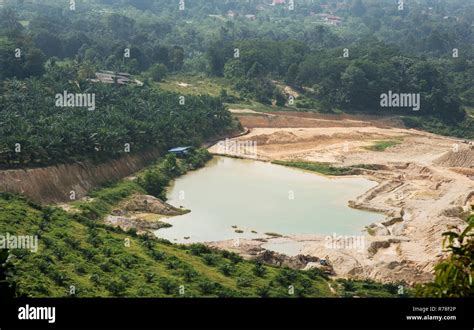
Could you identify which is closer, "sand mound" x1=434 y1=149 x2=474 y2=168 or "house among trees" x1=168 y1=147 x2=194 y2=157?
"house among trees" x1=168 y1=147 x2=194 y2=157

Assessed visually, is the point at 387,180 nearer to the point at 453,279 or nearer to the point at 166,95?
the point at 166,95

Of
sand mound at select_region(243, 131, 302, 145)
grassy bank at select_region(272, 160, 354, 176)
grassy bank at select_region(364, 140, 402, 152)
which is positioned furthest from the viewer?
sand mound at select_region(243, 131, 302, 145)

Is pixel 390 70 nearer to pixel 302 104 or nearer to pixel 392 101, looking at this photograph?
pixel 392 101

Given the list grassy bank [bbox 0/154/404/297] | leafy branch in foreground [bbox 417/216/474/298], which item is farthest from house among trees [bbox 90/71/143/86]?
leafy branch in foreground [bbox 417/216/474/298]

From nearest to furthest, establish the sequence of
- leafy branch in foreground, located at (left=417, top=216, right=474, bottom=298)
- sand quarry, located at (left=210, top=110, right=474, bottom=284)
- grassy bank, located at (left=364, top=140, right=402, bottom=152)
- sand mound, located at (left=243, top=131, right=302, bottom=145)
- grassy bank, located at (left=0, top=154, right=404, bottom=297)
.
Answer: leafy branch in foreground, located at (left=417, top=216, right=474, bottom=298)
grassy bank, located at (left=0, top=154, right=404, bottom=297)
sand quarry, located at (left=210, top=110, right=474, bottom=284)
grassy bank, located at (left=364, top=140, right=402, bottom=152)
sand mound, located at (left=243, top=131, right=302, bottom=145)

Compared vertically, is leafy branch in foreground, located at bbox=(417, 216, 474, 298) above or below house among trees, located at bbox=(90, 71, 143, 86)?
above

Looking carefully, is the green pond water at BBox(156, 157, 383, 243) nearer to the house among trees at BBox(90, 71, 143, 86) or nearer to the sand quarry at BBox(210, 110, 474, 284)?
the sand quarry at BBox(210, 110, 474, 284)
